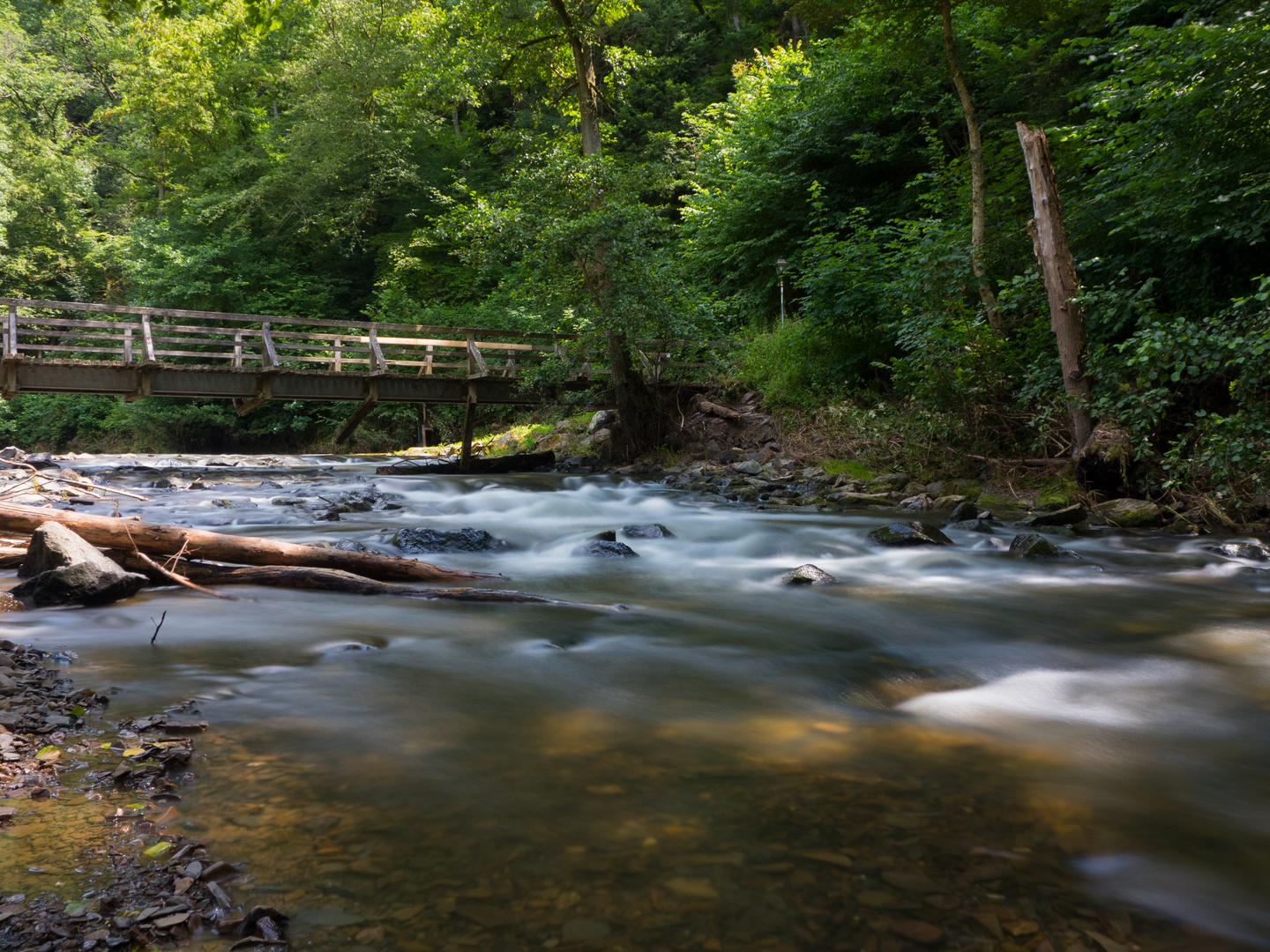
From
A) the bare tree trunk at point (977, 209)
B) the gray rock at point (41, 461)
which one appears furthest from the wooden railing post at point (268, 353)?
the bare tree trunk at point (977, 209)

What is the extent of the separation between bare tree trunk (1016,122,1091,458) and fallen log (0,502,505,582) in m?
6.99

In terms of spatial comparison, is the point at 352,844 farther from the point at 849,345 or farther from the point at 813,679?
the point at 849,345

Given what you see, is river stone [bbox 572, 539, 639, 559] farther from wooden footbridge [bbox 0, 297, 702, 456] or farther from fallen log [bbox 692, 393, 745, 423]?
fallen log [bbox 692, 393, 745, 423]

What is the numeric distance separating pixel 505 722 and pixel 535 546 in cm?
495

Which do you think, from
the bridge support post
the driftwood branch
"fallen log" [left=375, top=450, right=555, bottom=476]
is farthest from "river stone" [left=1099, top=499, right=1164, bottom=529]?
the bridge support post

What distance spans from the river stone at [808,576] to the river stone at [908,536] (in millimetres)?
1391

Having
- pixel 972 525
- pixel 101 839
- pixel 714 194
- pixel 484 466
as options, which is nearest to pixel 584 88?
pixel 714 194

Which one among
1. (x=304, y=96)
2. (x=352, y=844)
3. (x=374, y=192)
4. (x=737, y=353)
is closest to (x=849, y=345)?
(x=737, y=353)

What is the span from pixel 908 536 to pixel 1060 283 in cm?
373

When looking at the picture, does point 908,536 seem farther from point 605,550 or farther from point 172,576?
point 172,576

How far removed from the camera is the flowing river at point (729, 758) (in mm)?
1775

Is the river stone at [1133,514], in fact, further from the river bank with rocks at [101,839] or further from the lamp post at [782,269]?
the lamp post at [782,269]

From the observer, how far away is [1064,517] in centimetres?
816

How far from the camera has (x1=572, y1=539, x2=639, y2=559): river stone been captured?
7.36 meters
